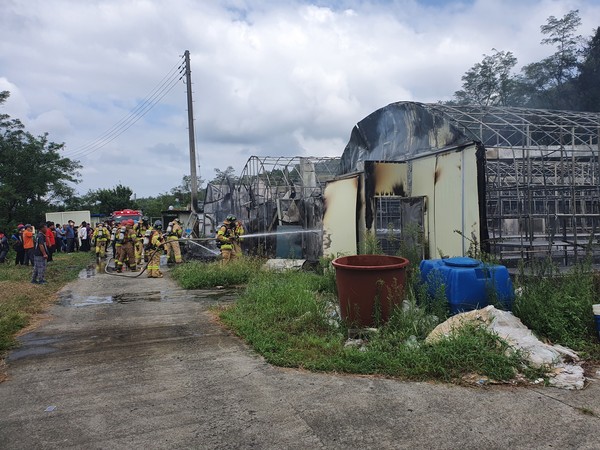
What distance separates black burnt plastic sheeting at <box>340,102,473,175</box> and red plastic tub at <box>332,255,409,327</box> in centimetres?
415

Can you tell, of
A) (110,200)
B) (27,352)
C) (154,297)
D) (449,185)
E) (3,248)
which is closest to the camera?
(27,352)

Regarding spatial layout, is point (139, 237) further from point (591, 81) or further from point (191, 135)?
point (591, 81)

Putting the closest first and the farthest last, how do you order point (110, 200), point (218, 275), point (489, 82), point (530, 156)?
1. point (530, 156)
2. point (218, 275)
3. point (489, 82)
4. point (110, 200)

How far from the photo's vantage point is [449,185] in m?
8.98

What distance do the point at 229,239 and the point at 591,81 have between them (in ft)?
76.8

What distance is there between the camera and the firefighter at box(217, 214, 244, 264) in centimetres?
1279

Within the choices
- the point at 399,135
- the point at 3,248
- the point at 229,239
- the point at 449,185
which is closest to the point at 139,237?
the point at 229,239

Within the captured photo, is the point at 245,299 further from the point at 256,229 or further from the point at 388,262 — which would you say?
the point at 256,229

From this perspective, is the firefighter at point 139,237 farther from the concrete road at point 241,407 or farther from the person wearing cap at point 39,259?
the concrete road at point 241,407

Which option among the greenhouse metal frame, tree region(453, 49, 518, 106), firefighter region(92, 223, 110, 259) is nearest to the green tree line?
tree region(453, 49, 518, 106)

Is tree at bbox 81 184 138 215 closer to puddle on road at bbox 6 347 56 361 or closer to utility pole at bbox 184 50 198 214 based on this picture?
utility pole at bbox 184 50 198 214

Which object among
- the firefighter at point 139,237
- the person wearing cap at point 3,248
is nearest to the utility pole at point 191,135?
the firefighter at point 139,237

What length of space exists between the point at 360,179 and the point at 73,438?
318 inches

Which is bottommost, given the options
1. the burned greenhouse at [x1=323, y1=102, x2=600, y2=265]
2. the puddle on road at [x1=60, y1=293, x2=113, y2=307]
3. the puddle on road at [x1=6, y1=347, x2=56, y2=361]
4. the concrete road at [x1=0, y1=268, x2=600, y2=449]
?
the concrete road at [x1=0, y1=268, x2=600, y2=449]
